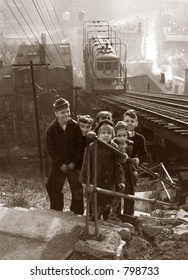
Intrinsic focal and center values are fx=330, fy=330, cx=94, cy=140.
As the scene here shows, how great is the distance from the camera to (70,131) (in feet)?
15.0

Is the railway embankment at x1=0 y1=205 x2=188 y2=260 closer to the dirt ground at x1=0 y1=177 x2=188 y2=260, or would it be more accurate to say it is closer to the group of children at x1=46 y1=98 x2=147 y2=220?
the dirt ground at x1=0 y1=177 x2=188 y2=260

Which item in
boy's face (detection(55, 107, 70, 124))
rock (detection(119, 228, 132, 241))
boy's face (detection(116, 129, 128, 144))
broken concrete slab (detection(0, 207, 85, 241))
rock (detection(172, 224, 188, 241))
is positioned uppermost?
boy's face (detection(55, 107, 70, 124))

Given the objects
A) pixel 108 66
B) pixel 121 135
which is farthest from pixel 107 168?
pixel 108 66

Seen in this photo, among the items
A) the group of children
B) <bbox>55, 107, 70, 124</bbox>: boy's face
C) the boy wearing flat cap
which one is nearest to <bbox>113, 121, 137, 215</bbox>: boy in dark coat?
the group of children

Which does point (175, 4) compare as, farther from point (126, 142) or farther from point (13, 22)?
point (126, 142)

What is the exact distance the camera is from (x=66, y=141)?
4.61m

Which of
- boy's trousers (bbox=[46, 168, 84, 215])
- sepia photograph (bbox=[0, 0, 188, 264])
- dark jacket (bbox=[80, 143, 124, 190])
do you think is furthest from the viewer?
boy's trousers (bbox=[46, 168, 84, 215])

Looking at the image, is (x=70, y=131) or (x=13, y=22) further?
(x=13, y=22)

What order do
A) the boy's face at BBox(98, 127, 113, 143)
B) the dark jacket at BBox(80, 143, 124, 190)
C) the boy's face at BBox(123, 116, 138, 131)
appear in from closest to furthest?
the dark jacket at BBox(80, 143, 124, 190) → the boy's face at BBox(98, 127, 113, 143) → the boy's face at BBox(123, 116, 138, 131)

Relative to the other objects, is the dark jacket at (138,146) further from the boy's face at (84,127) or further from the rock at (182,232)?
the rock at (182,232)

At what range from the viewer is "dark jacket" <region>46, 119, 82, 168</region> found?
15.0 ft

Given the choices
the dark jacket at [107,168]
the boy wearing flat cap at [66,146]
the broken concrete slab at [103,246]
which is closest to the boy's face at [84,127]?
the boy wearing flat cap at [66,146]
